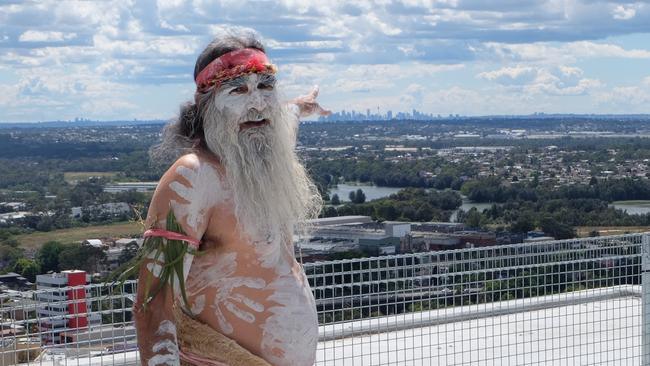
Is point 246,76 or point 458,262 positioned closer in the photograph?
point 246,76

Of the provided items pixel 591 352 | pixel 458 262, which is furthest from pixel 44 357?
pixel 591 352

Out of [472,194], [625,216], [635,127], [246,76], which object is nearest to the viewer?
[246,76]

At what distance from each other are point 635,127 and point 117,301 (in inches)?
5930

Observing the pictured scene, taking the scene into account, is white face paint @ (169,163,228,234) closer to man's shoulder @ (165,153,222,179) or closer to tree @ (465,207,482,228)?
Answer: man's shoulder @ (165,153,222,179)

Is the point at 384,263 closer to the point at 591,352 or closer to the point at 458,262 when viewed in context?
the point at 458,262

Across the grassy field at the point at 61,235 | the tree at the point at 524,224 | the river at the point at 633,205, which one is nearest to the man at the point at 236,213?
the tree at the point at 524,224

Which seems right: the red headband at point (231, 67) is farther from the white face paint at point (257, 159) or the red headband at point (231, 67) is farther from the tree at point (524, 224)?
the tree at point (524, 224)

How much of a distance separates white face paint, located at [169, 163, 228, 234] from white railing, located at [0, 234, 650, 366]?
143 cm

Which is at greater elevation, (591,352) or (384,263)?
(384,263)

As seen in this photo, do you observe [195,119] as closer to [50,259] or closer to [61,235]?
[50,259]

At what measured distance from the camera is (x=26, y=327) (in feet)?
13.0

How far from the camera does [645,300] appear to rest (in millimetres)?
5723

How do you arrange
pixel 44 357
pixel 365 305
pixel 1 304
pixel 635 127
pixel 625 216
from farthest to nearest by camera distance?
pixel 635 127, pixel 625 216, pixel 365 305, pixel 44 357, pixel 1 304

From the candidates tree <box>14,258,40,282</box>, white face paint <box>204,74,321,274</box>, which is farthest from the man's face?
tree <box>14,258,40,282</box>
